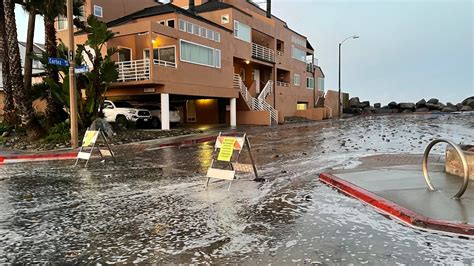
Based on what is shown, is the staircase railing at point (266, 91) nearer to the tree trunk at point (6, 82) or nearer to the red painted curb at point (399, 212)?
the tree trunk at point (6, 82)

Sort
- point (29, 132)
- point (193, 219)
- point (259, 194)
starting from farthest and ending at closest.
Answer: point (29, 132) → point (259, 194) → point (193, 219)

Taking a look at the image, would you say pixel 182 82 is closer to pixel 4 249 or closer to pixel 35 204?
pixel 35 204

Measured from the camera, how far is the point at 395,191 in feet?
23.6

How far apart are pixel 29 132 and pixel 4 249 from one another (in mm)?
15804

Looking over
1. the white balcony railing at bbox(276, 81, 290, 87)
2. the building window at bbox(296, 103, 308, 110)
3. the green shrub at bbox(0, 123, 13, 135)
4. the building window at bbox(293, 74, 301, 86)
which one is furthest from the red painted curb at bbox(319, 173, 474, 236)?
the building window at bbox(296, 103, 308, 110)

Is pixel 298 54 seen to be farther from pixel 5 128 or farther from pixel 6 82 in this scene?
pixel 5 128

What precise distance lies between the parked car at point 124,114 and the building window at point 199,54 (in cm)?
449

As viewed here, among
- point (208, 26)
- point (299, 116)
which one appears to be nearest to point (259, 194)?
point (208, 26)

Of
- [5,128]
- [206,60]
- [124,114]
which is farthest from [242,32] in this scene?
[5,128]

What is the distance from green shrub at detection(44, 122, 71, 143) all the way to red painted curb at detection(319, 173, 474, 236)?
14186mm

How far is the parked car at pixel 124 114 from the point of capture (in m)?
24.0

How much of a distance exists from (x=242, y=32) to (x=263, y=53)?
5.07m

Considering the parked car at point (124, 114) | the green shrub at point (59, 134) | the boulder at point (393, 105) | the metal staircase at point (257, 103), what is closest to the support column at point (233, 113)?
the metal staircase at point (257, 103)

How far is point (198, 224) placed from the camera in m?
5.71
